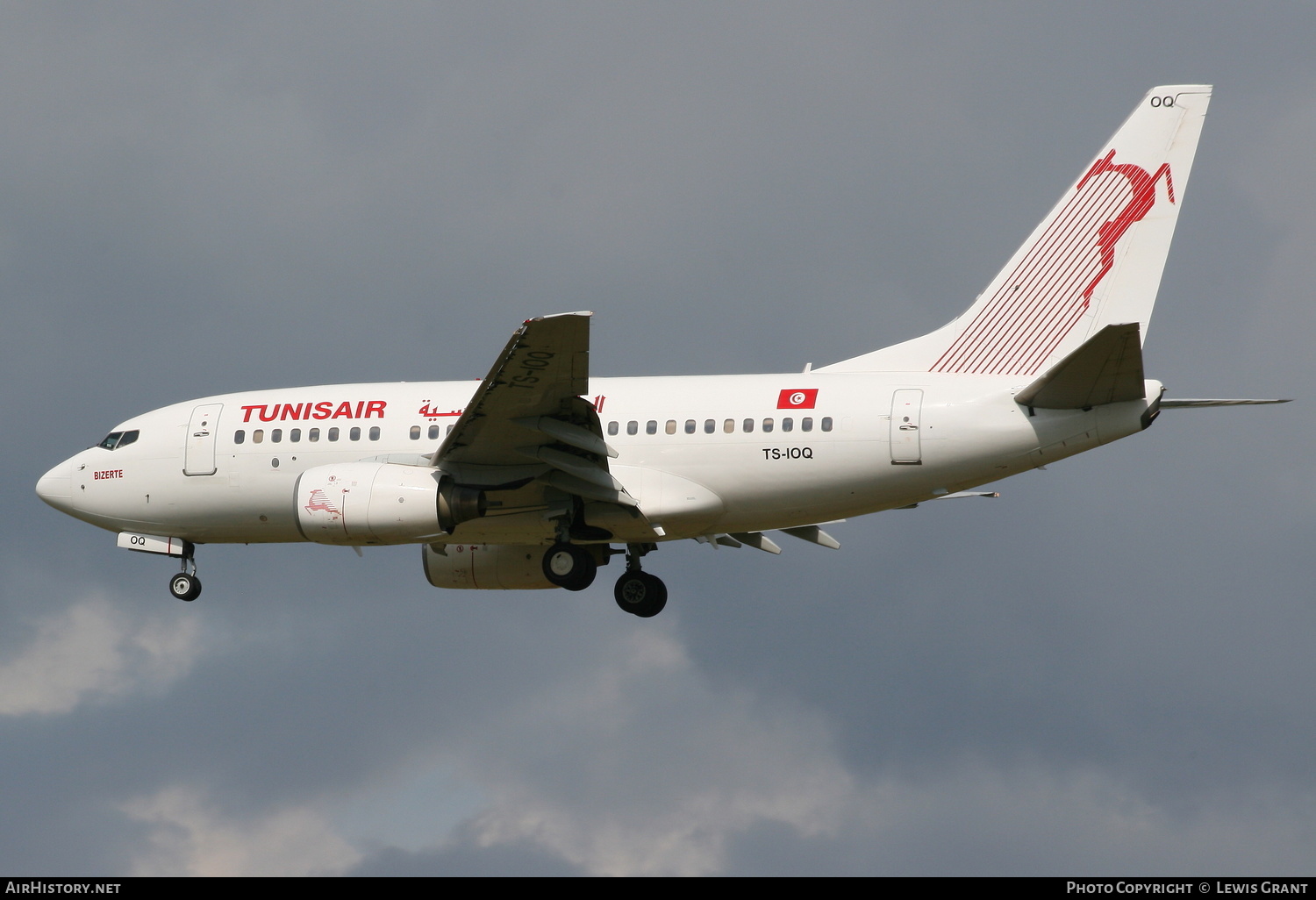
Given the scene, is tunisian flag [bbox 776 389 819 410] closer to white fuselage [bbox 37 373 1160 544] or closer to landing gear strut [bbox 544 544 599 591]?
white fuselage [bbox 37 373 1160 544]

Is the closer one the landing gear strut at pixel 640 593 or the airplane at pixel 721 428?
the airplane at pixel 721 428

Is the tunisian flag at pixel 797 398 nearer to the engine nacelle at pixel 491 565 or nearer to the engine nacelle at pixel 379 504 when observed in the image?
the engine nacelle at pixel 379 504

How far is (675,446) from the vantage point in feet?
107

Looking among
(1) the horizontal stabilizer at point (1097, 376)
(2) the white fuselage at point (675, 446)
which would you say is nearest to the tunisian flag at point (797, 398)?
(2) the white fuselage at point (675, 446)

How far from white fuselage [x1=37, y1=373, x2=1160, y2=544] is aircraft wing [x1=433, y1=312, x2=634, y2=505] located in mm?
1008

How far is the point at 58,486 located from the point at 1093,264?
2214 cm

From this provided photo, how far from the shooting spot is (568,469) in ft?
105

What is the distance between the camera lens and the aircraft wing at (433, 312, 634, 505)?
29.6 meters

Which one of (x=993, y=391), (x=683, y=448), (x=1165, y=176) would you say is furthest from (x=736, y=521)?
(x=1165, y=176)

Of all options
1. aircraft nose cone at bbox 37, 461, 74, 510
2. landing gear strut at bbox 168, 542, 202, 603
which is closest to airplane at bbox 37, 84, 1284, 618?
landing gear strut at bbox 168, 542, 202, 603

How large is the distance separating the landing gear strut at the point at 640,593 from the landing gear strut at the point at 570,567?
106 inches

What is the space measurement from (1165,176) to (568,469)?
12627 mm

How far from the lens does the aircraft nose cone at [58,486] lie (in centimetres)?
3712

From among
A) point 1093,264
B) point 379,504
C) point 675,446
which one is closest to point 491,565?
point 379,504
